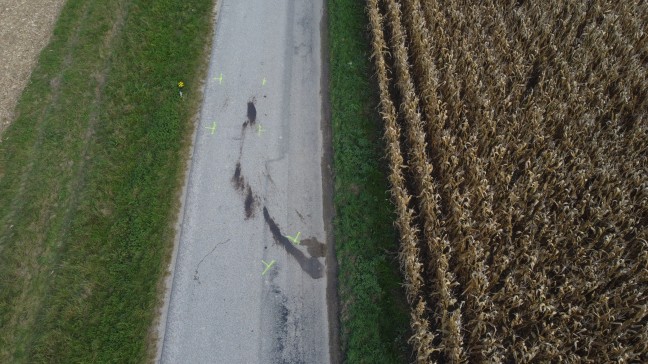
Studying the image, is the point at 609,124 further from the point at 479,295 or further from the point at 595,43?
the point at 479,295

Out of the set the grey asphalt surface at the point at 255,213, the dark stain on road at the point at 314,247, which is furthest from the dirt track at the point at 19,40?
the dark stain on road at the point at 314,247

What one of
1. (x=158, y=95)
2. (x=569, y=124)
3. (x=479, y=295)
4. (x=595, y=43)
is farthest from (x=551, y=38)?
(x=158, y=95)

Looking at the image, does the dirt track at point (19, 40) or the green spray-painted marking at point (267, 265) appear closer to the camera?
the green spray-painted marking at point (267, 265)

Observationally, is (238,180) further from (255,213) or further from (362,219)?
(362,219)

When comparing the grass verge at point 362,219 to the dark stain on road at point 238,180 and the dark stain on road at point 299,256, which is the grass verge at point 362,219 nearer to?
the dark stain on road at point 299,256

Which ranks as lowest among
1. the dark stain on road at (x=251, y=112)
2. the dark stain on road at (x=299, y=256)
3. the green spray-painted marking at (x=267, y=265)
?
the green spray-painted marking at (x=267, y=265)

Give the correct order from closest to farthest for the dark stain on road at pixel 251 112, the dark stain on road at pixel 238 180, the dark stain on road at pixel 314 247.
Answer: the dark stain on road at pixel 314 247
the dark stain on road at pixel 238 180
the dark stain on road at pixel 251 112

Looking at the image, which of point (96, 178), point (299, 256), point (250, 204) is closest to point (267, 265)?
point (299, 256)
